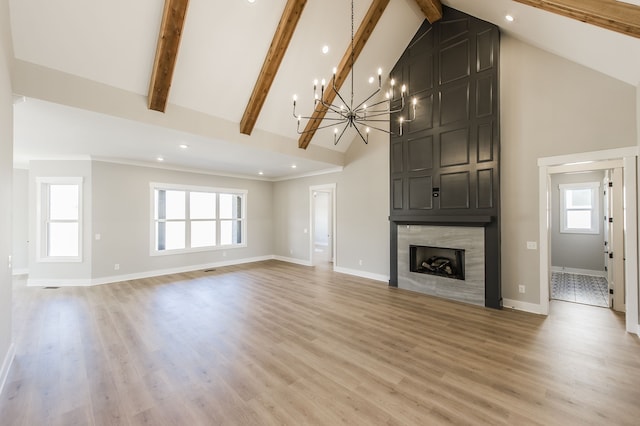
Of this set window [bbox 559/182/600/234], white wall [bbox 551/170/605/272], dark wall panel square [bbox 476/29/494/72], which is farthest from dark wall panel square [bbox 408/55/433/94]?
window [bbox 559/182/600/234]

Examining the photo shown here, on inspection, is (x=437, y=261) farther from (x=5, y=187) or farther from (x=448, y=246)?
(x=5, y=187)

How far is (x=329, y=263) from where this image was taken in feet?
27.2

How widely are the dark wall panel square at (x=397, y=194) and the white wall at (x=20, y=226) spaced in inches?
365

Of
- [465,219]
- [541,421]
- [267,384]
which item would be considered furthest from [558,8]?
[267,384]

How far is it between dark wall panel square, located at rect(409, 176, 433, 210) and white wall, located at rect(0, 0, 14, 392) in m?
5.49

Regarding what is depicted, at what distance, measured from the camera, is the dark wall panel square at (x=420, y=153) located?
4992 mm

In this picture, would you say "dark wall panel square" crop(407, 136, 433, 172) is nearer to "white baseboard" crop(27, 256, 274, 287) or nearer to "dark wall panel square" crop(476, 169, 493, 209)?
"dark wall panel square" crop(476, 169, 493, 209)

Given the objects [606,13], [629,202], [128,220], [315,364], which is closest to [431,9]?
[606,13]

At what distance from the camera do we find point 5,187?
266 cm

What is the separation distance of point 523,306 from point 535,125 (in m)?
2.83

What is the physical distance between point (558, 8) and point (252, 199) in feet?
25.3

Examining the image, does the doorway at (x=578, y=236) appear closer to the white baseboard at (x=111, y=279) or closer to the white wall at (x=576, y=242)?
the white wall at (x=576, y=242)

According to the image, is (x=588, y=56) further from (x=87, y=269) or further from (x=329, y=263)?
(x=87, y=269)

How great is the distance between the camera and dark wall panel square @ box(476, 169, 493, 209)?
4293mm
